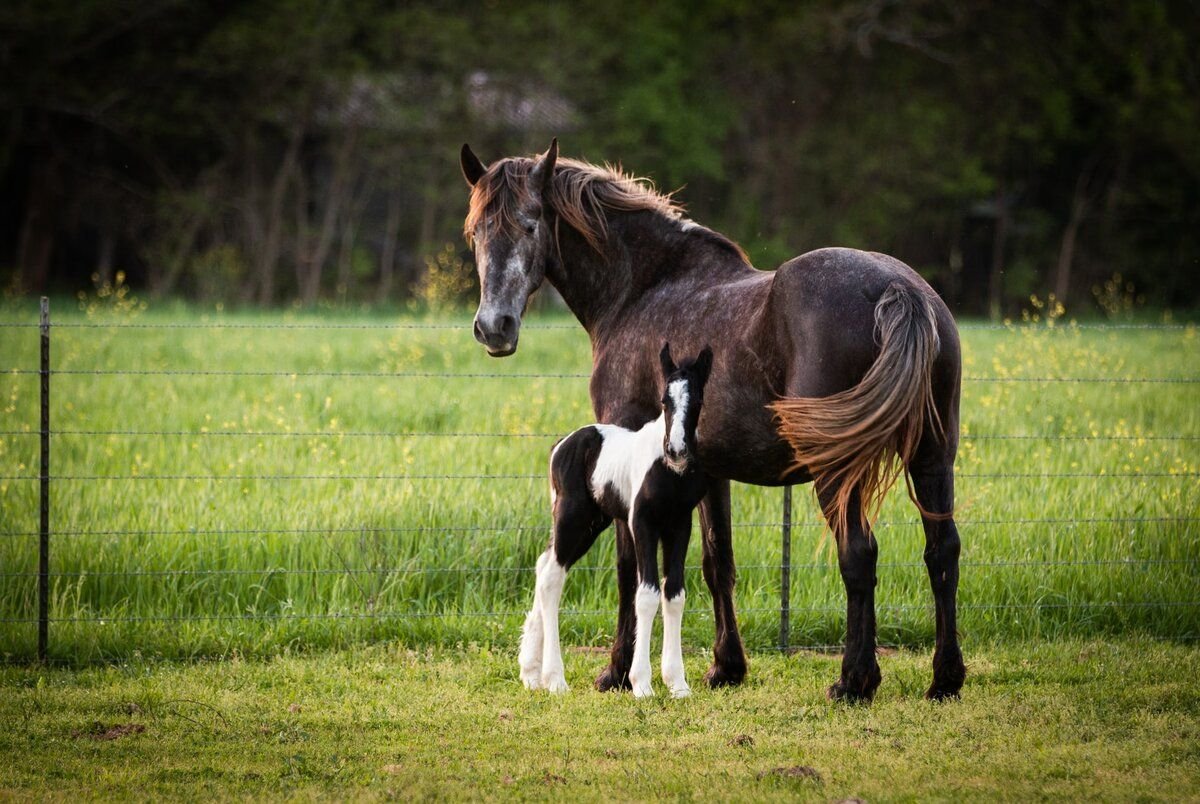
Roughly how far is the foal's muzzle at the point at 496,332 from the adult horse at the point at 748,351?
0.03 ft

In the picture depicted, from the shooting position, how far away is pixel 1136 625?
23.5 ft

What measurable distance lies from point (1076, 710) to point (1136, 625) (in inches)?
83.4

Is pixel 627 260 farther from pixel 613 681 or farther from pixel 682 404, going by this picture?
pixel 613 681

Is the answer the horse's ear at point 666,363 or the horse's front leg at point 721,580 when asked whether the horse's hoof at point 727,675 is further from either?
the horse's ear at point 666,363

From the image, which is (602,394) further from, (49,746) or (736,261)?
(49,746)

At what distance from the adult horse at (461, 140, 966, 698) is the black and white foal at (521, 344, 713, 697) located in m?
0.22

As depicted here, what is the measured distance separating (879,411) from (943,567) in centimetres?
95

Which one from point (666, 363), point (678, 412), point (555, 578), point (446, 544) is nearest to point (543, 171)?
point (666, 363)

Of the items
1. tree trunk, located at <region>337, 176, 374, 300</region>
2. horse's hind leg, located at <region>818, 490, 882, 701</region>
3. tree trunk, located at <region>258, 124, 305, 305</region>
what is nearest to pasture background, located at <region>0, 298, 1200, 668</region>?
horse's hind leg, located at <region>818, 490, 882, 701</region>

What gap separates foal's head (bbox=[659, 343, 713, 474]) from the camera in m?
5.25

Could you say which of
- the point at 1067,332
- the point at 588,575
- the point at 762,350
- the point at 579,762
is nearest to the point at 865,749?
the point at 579,762

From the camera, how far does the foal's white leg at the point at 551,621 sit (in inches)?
227

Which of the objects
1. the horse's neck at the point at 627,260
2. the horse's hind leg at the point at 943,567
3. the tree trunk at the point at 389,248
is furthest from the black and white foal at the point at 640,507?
the tree trunk at the point at 389,248

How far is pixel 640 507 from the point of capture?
18.2ft
